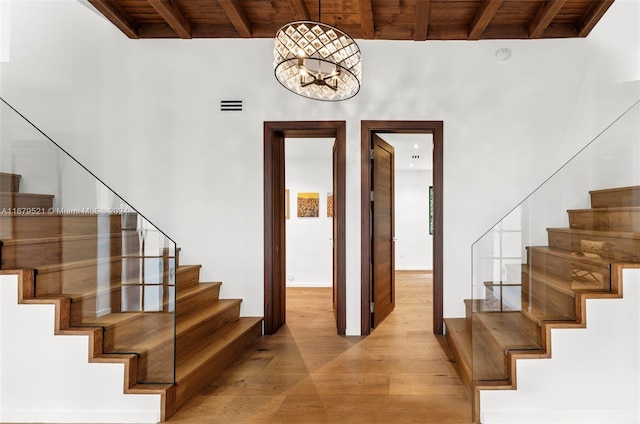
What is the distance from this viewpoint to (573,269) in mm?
2111

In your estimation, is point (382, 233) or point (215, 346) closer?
point (215, 346)

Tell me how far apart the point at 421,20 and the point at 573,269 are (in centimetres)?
268

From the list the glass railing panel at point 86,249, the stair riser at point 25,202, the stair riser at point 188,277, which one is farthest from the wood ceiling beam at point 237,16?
the stair riser at point 188,277

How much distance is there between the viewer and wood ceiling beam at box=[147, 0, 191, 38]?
291cm

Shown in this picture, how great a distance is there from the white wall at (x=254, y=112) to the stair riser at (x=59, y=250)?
3.92ft

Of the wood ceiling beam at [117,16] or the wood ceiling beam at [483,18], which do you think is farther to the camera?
the wood ceiling beam at [117,16]

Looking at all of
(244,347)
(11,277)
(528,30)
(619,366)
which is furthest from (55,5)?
(619,366)

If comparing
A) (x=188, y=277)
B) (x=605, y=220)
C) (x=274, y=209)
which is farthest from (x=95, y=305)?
(x=605, y=220)

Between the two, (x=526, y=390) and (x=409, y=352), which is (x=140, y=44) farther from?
(x=526, y=390)

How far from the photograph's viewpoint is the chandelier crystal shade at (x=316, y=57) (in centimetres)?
191

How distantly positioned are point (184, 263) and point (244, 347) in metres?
1.23

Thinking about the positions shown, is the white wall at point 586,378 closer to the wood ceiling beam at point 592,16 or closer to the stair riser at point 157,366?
the stair riser at point 157,366

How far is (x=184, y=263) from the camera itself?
135 inches

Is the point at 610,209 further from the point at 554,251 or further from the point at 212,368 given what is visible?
the point at 212,368
